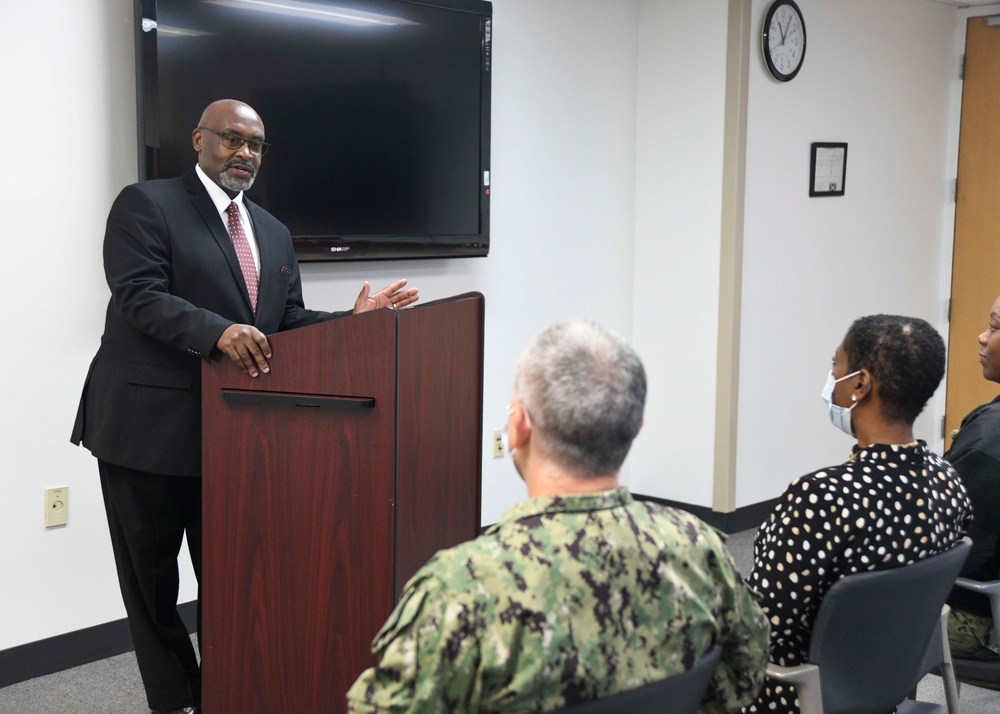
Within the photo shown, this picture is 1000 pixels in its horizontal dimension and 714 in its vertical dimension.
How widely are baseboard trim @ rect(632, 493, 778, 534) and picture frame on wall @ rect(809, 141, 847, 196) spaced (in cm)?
152

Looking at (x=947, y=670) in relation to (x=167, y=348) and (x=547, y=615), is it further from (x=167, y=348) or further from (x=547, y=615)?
(x=167, y=348)

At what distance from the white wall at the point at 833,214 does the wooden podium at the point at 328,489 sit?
311 cm

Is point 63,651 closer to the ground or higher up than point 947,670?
closer to the ground

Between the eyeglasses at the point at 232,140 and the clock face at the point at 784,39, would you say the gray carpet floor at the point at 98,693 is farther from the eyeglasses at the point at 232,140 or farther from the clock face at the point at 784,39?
the clock face at the point at 784,39

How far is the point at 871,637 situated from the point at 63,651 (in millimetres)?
2496

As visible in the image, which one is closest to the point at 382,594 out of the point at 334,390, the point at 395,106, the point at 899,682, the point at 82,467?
the point at 334,390

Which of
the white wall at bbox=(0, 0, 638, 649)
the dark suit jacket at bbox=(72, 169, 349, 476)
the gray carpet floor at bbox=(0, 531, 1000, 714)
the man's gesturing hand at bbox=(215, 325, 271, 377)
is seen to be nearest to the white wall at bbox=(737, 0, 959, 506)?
the gray carpet floor at bbox=(0, 531, 1000, 714)

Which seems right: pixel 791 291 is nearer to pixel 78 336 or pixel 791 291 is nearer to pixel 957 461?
pixel 957 461

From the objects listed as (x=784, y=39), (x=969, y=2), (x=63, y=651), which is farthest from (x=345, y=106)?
(x=969, y=2)

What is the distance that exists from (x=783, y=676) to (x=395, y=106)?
2.71m

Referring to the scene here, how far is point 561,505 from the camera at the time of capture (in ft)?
4.33

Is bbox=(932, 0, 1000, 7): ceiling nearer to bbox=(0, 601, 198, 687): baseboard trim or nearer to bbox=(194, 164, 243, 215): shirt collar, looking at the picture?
bbox=(194, 164, 243, 215): shirt collar

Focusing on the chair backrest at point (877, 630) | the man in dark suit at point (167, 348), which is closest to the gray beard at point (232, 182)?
the man in dark suit at point (167, 348)

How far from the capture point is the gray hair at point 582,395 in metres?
1.33
